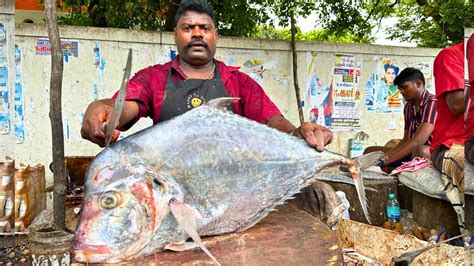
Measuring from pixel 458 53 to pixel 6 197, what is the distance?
3.85 m

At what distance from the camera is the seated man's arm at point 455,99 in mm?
3361

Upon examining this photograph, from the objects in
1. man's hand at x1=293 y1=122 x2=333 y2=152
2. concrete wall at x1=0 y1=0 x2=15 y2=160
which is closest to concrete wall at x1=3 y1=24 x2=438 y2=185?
concrete wall at x1=0 y1=0 x2=15 y2=160

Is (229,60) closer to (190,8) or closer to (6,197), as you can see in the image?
(6,197)

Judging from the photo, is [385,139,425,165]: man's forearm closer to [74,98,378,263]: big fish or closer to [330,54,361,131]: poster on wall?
[330,54,361,131]: poster on wall

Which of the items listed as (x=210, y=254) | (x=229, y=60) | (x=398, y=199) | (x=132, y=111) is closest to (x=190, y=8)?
(x=132, y=111)

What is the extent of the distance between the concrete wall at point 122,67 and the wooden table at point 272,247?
462cm

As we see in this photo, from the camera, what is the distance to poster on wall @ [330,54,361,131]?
7.39 metres

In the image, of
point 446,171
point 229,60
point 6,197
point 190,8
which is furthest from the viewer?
point 229,60

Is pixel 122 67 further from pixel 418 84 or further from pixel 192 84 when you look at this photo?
pixel 192 84

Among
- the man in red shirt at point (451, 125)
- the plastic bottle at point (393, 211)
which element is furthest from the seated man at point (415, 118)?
the man in red shirt at point (451, 125)

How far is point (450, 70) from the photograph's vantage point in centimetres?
323

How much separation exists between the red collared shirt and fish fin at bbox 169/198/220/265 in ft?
12.9

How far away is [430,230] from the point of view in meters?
4.26

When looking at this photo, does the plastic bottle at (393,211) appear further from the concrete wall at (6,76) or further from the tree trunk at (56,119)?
the concrete wall at (6,76)
